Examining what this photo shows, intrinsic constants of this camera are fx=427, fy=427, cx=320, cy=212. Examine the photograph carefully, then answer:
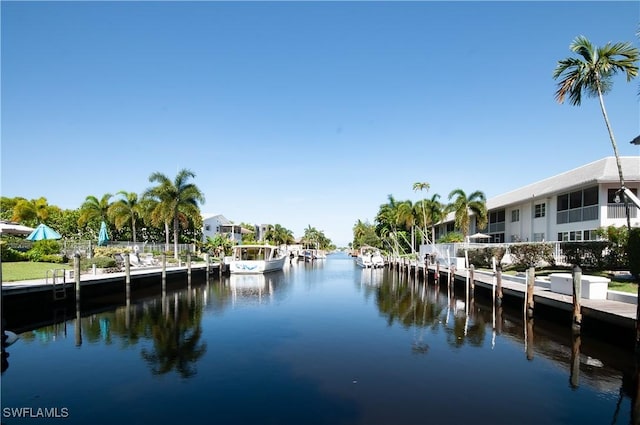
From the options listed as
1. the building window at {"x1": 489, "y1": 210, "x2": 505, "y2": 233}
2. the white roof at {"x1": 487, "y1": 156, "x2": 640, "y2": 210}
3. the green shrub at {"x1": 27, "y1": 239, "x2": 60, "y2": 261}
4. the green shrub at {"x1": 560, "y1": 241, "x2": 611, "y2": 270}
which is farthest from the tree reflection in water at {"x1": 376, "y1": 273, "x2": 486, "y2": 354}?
the green shrub at {"x1": 27, "y1": 239, "x2": 60, "y2": 261}

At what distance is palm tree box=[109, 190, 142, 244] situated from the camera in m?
56.0

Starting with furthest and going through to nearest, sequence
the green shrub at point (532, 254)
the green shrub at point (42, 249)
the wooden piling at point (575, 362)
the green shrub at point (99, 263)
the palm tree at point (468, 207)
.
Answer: the palm tree at point (468, 207) → the green shrub at point (42, 249) → the green shrub at point (99, 263) → the green shrub at point (532, 254) → the wooden piling at point (575, 362)

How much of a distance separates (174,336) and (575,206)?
29.1 meters

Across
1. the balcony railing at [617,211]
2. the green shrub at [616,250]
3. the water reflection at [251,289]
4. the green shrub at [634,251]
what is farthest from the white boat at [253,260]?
the green shrub at [634,251]

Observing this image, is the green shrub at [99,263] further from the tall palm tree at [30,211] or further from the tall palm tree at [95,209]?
the tall palm tree at [30,211]

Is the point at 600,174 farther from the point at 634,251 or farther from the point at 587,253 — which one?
the point at 634,251

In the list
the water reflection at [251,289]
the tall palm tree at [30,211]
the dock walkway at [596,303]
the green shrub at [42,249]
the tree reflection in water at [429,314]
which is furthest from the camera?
the tall palm tree at [30,211]

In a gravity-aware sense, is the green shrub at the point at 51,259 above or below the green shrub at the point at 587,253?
below

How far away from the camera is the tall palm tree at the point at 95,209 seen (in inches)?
2275

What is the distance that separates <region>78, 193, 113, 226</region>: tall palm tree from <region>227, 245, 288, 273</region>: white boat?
69.7ft

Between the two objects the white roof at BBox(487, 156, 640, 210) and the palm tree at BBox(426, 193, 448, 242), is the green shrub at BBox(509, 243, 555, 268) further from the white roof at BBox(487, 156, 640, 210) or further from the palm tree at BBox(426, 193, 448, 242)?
the palm tree at BBox(426, 193, 448, 242)

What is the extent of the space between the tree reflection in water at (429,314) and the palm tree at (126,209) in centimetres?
3755

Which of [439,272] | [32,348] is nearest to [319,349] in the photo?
[32,348]

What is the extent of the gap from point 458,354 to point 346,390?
5409 mm
